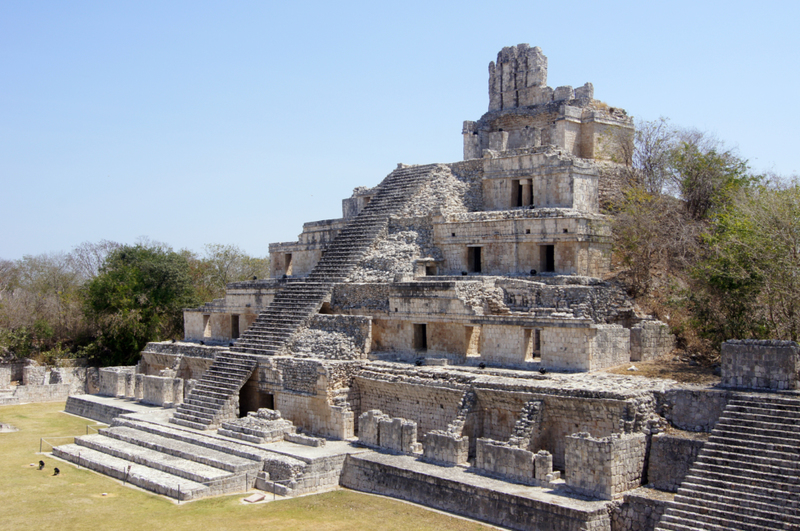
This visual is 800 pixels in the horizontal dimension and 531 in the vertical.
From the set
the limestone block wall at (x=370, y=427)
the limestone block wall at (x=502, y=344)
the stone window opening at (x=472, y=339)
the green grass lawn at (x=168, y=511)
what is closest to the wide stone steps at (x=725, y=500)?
the green grass lawn at (x=168, y=511)

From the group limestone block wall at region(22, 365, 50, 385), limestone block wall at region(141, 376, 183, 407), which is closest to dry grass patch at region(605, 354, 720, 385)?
limestone block wall at region(141, 376, 183, 407)

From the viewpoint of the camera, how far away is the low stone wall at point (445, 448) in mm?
16531

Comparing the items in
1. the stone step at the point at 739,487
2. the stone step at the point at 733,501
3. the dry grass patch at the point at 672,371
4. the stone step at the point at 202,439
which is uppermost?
the dry grass patch at the point at 672,371

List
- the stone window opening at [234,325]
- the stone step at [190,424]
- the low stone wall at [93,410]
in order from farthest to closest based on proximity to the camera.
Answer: the stone window opening at [234,325]
the low stone wall at [93,410]
the stone step at [190,424]

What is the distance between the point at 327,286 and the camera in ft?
79.3

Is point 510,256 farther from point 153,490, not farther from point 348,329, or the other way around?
point 153,490

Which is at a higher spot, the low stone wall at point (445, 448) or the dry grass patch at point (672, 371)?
the dry grass patch at point (672, 371)

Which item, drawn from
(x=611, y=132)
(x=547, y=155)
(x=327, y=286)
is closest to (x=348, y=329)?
(x=327, y=286)

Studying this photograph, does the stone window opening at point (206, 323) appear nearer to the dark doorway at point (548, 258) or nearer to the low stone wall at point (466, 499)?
the low stone wall at point (466, 499)

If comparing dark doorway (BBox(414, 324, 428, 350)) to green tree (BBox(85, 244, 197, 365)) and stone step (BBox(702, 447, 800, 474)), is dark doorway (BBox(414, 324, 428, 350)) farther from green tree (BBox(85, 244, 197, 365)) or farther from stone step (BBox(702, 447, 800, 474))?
green tree (BBox(85, 244, 197, 365))

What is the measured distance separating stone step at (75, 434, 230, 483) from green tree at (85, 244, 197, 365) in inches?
481

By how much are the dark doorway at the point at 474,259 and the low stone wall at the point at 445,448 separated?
849 cm

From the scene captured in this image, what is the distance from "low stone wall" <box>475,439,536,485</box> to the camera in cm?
1502

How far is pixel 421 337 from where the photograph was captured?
22.0 metres
